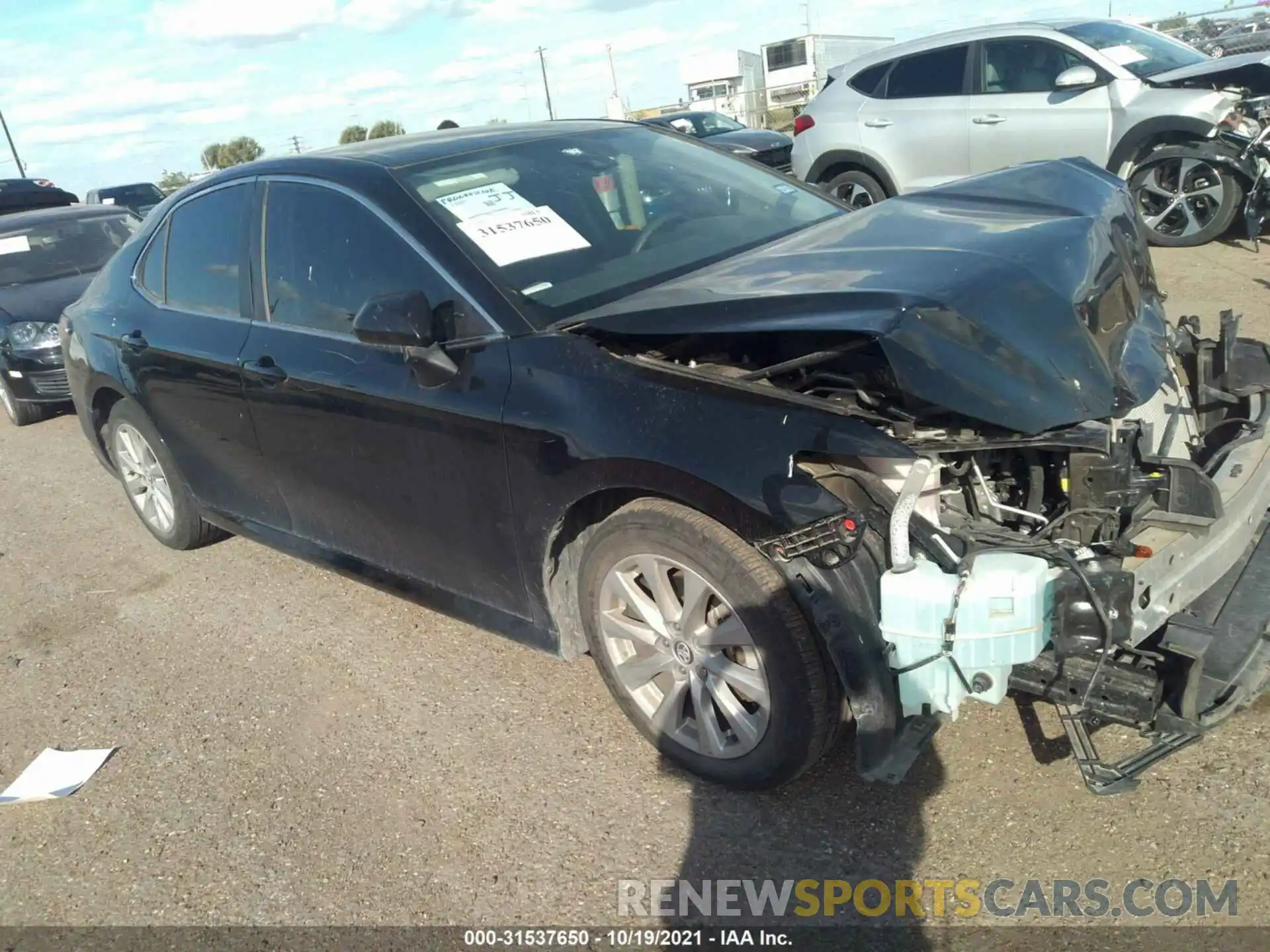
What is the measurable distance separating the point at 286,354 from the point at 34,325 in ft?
19.2

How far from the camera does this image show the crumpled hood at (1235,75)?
26.2ft

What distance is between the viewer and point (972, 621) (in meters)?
2.26

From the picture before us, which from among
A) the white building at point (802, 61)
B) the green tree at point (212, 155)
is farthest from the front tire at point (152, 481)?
the green tree at point (212, 155)

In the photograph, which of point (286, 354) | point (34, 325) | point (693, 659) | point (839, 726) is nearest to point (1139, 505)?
point (839, 726)

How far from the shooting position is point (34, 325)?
322 inches

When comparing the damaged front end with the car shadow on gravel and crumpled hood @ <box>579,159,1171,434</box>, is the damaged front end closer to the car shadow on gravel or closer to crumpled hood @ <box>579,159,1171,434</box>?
crumpled hood @ <box>579,159,1171,434</box>

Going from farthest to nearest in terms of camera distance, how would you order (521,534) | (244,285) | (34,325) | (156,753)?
(34,325) < (244,285) < (156,753) < (521,534)

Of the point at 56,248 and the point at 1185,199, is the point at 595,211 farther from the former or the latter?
the point at 56,248

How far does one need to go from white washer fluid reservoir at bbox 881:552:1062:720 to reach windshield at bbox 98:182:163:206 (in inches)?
909

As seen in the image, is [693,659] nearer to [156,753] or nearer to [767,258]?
[767,258]

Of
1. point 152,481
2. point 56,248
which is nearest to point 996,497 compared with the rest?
point 152,481

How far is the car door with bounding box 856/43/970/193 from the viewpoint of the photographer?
9008mm

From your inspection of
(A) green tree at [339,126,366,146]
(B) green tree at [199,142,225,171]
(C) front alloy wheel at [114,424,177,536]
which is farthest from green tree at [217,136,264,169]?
(C) front alloy wheel at [114,424,177,536]

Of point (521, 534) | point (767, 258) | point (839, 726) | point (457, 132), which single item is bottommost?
point (839, 726)
